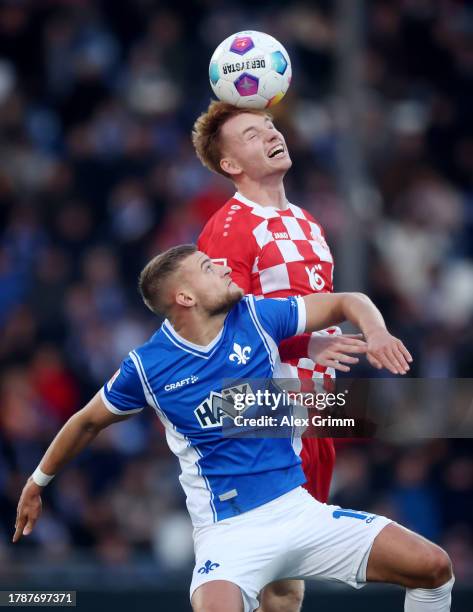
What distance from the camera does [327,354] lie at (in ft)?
18.4

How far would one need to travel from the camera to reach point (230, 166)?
626 cm

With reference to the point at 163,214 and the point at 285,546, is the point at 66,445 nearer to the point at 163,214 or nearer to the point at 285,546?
the point at 285,546

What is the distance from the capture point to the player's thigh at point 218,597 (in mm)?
5203

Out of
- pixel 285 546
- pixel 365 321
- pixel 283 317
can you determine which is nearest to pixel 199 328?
pixel 283 317

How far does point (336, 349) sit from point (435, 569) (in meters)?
0.96

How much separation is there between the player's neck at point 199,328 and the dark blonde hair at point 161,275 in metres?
0.10

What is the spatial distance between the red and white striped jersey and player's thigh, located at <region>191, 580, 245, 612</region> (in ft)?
3.63

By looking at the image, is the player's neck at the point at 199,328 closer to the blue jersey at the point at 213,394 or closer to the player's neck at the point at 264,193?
the blue jersey at the point at 213,394

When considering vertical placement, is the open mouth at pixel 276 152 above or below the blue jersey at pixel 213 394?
above

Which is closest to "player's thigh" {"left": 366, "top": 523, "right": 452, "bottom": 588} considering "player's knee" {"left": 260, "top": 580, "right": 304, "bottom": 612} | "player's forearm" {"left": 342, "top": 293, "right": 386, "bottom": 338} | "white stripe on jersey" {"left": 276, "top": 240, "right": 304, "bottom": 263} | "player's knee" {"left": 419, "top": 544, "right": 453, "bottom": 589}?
"player's knee" {"left": 419, "top": 544, "right": 453, "bottom": 589}

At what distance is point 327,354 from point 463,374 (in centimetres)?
482

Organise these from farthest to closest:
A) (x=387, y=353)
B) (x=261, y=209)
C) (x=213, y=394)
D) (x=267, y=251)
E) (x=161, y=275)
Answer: (x=261, y=209) → (x=267, y=251) → (x=161, y=275) → (x=213, y=394) → (x=387, y=353)

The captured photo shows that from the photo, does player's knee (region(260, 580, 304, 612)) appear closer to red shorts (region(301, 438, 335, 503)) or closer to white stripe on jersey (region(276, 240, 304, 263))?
red shorts (region(301, 438, 335, 503))

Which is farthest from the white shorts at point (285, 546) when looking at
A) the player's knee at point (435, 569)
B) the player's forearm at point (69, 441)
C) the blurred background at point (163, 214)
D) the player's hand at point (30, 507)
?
the blurred background at point (163, 214)
